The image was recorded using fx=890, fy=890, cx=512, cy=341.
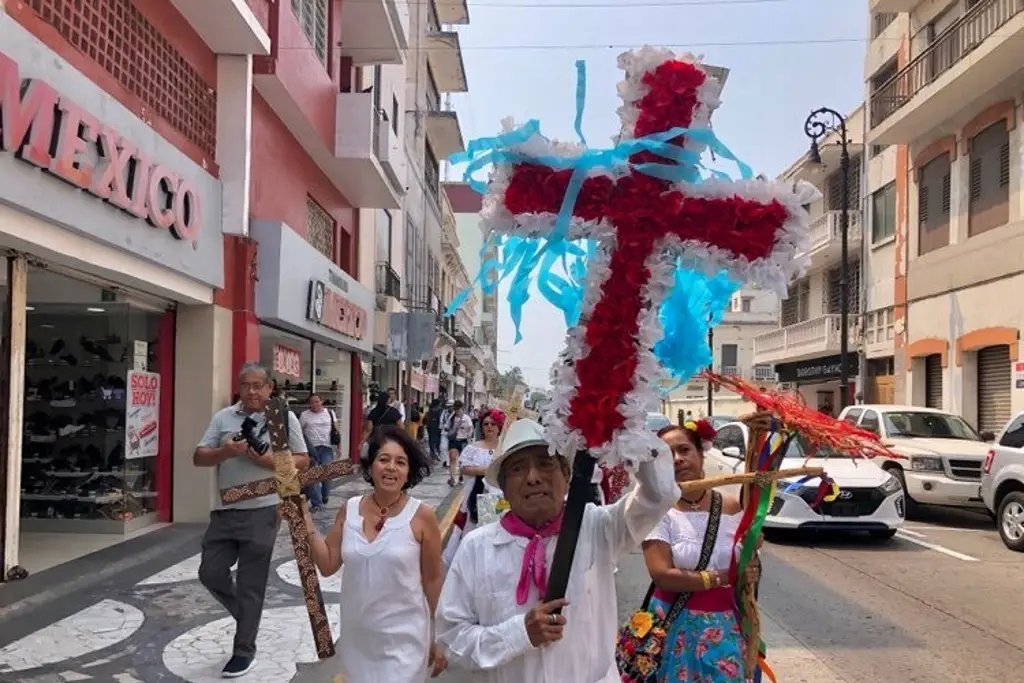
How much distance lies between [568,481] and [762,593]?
5.98 meters

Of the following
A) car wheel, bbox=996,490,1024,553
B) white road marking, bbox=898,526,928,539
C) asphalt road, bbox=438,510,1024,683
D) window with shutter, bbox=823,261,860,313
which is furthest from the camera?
window with shutter, bbox=823,261,860,313

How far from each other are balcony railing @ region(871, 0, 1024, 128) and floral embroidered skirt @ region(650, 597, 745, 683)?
678 inches

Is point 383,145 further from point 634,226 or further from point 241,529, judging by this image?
point 634,226

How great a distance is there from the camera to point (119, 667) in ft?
18.2

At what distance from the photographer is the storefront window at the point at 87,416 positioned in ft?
33.1

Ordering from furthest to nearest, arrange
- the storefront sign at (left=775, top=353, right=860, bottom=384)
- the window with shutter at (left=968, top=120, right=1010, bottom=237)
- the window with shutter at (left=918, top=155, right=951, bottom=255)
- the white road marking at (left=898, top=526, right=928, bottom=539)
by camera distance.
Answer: the storefront sign at (left=775, top=353, right=860, bottom=384) → the window with shutter at (left=918, top=155, right=951, bottom=255) → the window with shutter at (left=968, top=120, right=1010, bottom=237) → the white road marking at (left=898, top=526, right=928, bottom=539)

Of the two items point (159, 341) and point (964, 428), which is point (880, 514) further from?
Result: point (159, 341)

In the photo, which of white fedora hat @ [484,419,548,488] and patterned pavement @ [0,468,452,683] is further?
patterned pavement @ [0,468,452,683]

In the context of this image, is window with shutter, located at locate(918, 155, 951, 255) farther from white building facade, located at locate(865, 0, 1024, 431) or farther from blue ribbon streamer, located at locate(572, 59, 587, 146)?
blue ribbon streamer, located at locate(572, 59, 587, 146)

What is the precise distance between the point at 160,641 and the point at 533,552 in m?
4.47

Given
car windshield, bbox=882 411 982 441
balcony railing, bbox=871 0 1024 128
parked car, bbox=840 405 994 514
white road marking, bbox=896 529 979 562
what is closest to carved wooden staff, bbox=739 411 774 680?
white road marking, bbox=896 529 979 562

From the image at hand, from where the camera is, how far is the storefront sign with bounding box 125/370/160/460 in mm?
10008

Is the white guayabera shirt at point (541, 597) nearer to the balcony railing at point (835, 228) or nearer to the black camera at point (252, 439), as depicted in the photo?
the black camera at point (252, 439)

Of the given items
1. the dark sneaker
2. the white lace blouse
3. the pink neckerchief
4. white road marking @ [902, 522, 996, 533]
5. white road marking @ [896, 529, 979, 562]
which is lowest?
white road marking @ [902, 522, 996, 533]
